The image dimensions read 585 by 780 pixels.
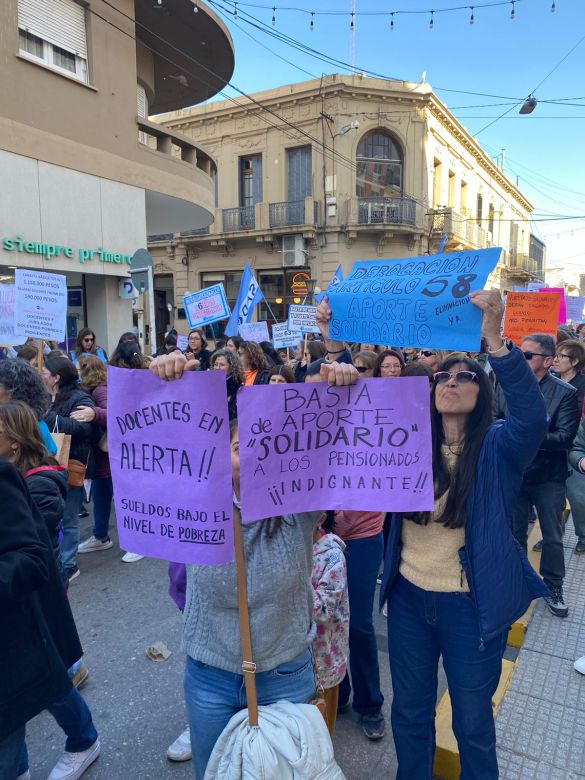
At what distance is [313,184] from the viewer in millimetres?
21094

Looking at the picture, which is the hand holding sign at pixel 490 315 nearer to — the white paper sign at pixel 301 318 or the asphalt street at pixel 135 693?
the asphalt street at pixel 135 693

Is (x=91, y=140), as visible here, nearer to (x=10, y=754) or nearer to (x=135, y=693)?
(x=135, y=693)

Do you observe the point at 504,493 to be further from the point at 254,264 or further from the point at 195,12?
the point at 254,264

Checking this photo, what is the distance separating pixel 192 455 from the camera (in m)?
1.77

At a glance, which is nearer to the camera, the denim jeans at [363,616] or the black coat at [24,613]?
the black coat at [24,613]

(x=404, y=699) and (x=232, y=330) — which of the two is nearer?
(x=404, y=699)

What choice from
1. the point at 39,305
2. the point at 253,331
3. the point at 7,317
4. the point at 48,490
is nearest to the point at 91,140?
the point at 253,331

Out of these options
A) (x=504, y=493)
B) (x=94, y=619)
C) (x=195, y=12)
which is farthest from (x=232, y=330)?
(x=195, y=12)

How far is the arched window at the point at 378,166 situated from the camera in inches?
828

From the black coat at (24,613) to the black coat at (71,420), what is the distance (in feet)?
7.46

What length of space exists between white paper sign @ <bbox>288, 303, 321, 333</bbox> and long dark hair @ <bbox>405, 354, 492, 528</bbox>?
632cm

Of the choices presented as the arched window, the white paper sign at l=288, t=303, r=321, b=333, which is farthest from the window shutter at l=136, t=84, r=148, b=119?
the arched window

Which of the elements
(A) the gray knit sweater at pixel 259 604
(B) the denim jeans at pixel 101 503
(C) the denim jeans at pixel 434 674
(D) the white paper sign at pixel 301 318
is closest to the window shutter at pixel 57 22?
(D) the white paper sign at pixel 301 318

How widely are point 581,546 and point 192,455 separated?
469cm
